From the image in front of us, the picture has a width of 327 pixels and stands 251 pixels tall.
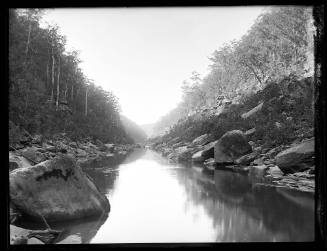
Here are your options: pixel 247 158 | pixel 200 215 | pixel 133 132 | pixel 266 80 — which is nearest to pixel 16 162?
pixel 200 215

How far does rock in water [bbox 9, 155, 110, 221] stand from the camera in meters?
4.00

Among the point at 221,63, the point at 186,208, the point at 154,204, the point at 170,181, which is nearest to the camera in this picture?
the point at 186,208

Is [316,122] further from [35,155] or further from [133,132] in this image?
[133,132]

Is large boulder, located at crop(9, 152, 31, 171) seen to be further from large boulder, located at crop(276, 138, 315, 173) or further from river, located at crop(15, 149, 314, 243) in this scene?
large boulder, located at crop(276, 138, 315, 173)

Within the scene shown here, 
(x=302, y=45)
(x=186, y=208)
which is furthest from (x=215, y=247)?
(x=302, y=45)

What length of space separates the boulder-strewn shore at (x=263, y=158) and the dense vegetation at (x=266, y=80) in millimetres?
778

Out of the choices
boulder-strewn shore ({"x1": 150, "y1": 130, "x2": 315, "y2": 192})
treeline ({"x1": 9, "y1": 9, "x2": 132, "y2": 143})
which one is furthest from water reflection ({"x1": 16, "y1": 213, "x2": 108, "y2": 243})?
boulder-strewn shore ({"x1": 150, "y1": 130, "x2": 315, "y2": 192})

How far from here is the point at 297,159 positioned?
7.70 metres

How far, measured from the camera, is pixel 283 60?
21.2 metres

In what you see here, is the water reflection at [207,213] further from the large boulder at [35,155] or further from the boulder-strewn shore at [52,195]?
the large boulder at [35,155]

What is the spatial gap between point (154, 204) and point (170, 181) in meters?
2.83

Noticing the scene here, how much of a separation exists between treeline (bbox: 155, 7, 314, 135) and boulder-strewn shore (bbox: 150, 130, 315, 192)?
19.4ft

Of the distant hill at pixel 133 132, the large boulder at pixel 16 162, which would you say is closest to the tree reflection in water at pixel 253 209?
the large boulder at pixel 16 162

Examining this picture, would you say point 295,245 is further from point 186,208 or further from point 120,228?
point 186,208
